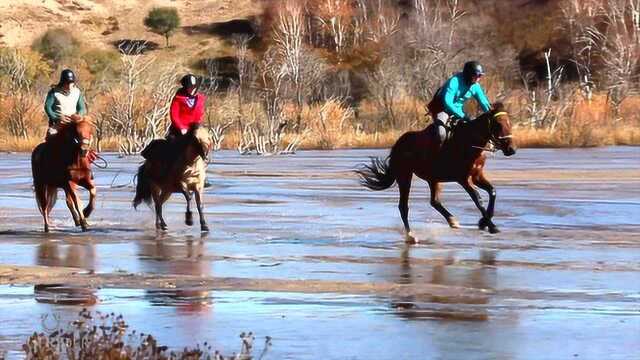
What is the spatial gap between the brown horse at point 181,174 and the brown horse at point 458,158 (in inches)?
101

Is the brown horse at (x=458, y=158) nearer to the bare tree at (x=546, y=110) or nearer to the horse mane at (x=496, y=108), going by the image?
the horse mane at (x=496, y=108)

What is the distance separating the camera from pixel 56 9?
127938 millimetres

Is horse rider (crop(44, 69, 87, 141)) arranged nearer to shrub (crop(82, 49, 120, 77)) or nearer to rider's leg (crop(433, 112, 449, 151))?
rider's leg (crop(433, 112, 449, 151))

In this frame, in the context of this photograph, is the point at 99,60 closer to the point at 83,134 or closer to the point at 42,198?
the point at 42,198

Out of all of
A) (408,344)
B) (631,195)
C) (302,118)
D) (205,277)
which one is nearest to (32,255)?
(205,277)

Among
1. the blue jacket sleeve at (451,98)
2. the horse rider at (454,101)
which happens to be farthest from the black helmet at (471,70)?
the blue jacket sleeve at (451,98)

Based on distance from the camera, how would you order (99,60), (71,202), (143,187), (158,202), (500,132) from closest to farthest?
(500,132) < (71,202) < (158,202) < (143,187) < (99,60)

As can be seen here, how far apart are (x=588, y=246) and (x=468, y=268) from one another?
3.04 m

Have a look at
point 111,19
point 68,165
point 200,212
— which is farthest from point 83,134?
point 111,19

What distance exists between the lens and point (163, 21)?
11700 cm

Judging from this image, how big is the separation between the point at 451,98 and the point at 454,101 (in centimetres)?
6

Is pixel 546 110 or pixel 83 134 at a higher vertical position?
pixel 83 134

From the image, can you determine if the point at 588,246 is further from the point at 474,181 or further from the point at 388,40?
the point at 388,40

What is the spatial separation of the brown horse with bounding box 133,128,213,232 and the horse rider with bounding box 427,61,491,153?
3033 mm
